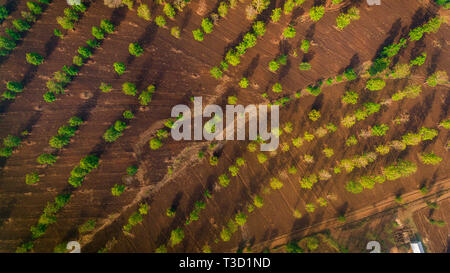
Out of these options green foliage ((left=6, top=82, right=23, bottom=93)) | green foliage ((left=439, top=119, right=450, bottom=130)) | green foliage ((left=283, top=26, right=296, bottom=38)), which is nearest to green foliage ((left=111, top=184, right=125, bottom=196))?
green foliage ((left=6, top=82, right=23, bottom=93))

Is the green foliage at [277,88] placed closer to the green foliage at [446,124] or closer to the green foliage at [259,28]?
the green foliage at [259,28]

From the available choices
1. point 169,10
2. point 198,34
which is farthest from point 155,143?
point 169,10

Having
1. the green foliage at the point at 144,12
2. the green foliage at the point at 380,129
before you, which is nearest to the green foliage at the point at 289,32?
the green foliage at the point at 380,129

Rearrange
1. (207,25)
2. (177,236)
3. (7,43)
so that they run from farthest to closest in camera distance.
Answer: (207,25) < (7,43) < (177,236)

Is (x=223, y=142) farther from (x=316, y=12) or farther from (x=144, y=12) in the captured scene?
(x=316, y=12)

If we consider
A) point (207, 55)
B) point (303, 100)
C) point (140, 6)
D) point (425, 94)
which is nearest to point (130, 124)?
point (207, 55)

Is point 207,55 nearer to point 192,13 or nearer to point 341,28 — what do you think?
point 192,13
